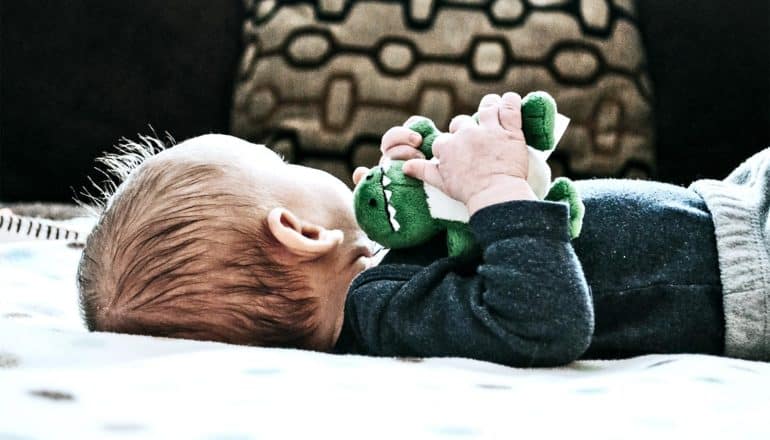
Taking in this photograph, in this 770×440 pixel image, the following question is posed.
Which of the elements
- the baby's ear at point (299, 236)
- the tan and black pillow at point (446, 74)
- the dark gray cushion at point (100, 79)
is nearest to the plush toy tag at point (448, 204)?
the baby's ear at point (299, 236)

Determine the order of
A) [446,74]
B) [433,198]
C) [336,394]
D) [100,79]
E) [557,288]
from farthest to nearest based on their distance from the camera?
[100,79], [446,74], [433,198], [557,288], [336,394]

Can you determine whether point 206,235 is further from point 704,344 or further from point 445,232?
point 704,344

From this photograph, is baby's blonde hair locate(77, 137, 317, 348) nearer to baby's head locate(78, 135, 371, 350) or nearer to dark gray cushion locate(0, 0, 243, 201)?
baby's head locate(78, 135, 371, 350)

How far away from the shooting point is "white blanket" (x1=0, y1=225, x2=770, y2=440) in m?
0.51

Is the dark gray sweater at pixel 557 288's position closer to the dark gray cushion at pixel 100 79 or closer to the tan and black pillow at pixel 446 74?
the tan and black pillow at pixel 446 74

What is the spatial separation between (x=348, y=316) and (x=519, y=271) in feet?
0.64

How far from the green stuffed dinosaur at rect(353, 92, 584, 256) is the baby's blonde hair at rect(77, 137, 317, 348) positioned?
0.10 meters

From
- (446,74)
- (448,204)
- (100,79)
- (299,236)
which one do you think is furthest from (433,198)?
(100,79)

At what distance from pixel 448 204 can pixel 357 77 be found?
0.80m

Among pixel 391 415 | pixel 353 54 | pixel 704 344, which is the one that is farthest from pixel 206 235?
pixel 353 54

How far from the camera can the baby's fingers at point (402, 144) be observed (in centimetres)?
87

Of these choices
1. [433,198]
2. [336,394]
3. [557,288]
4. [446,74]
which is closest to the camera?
[336,394]

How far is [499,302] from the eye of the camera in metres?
0.74

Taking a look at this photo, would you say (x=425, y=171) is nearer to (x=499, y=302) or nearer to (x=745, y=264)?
(x=499, y=302)
